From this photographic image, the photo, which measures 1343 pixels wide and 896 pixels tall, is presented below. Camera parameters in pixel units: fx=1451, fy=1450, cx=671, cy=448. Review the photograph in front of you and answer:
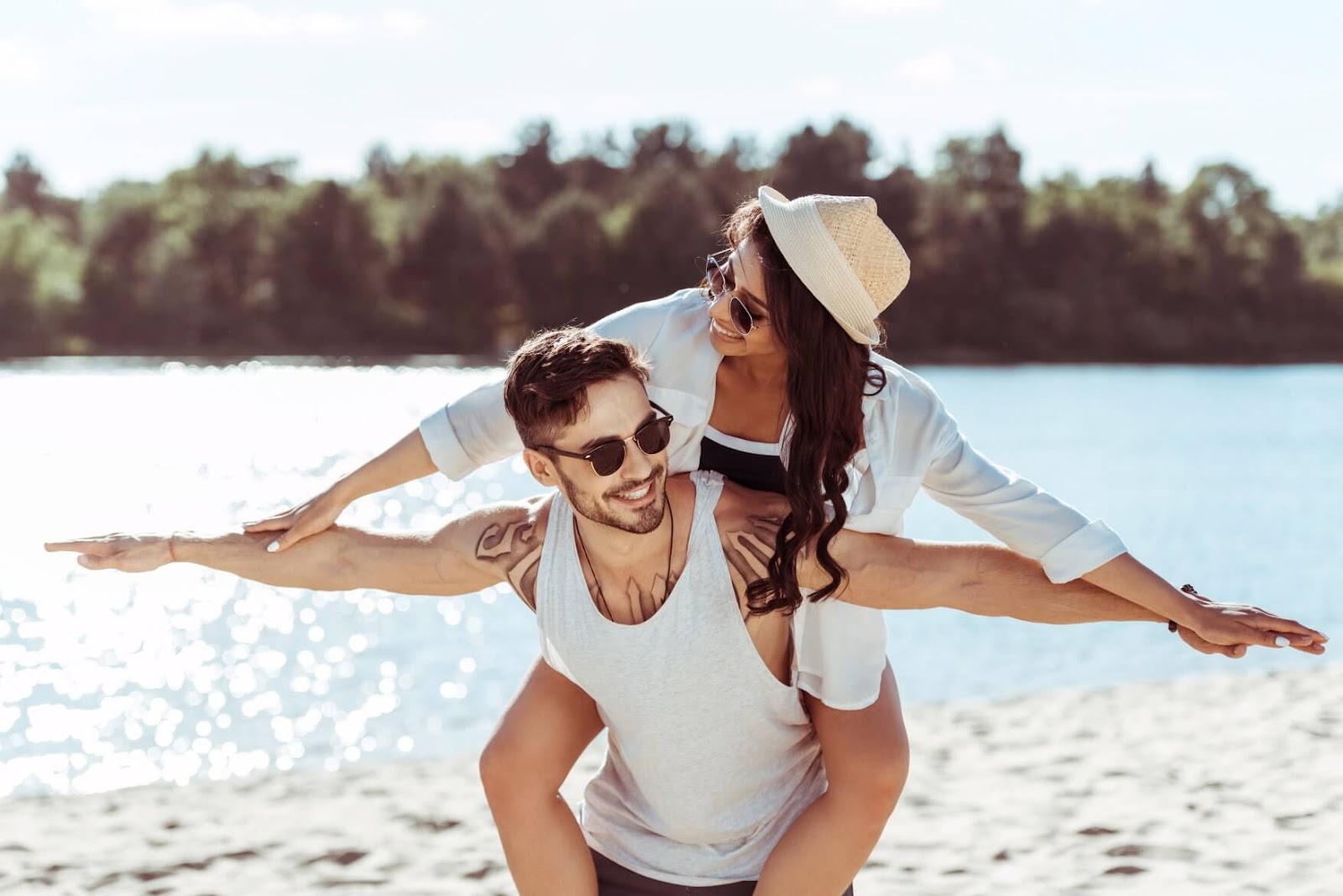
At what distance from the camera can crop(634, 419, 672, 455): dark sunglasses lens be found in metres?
2.87

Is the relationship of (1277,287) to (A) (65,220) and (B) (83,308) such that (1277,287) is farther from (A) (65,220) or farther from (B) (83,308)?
(A) (65,220)

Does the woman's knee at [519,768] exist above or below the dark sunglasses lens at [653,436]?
below

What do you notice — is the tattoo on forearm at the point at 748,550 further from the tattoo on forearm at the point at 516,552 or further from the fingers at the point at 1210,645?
the fingers at the point at 1210,645

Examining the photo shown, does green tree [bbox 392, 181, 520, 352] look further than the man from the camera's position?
Yes

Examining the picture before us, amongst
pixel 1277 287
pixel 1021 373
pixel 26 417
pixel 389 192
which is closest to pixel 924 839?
pixel 26 417

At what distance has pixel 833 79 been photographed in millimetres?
70938

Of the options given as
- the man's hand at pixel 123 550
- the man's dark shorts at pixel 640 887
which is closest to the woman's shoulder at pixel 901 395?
the man's dark shorts at pixel 640 887

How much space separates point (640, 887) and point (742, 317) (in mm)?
1298

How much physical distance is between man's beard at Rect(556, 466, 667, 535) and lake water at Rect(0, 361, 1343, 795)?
6.30 ft

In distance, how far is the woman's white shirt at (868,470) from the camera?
10.1 ft

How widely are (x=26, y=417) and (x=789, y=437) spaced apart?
38061 mm

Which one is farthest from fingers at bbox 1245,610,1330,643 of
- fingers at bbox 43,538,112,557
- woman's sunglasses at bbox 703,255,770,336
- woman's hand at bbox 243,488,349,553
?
fingers at bbox 43,538,112,557

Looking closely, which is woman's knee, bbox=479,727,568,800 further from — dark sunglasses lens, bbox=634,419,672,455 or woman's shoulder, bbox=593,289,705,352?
woman's shoulder, bbox=593,289,705,352

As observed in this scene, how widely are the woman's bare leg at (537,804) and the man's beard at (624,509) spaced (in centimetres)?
55
